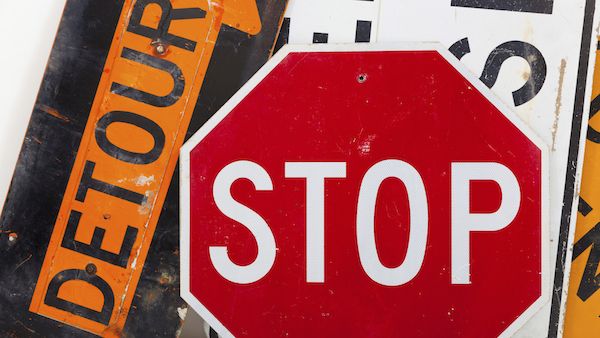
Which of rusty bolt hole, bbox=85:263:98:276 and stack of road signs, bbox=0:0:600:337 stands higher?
stack of road signs, bbox=0:0:600:337

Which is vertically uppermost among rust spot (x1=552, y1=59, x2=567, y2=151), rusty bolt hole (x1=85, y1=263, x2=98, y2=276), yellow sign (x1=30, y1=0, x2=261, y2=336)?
rust spot (x1=552, y1=59, x2=567, y2=151)

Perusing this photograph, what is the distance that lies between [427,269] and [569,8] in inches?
20.9

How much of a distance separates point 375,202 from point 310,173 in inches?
4.8

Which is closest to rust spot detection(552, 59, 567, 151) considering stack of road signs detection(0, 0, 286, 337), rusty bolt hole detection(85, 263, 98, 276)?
stack of road signs detection(0, 0, 286, 337)

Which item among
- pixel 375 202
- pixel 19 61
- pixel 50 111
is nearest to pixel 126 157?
pixel 50 111

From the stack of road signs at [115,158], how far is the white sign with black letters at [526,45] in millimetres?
165

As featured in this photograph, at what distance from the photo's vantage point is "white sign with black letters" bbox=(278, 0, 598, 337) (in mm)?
1015

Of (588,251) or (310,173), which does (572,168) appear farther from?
(310,173)

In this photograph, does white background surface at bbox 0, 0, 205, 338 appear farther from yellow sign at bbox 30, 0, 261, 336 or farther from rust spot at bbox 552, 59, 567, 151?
rust spot at bbox 552, 59, 567, 151

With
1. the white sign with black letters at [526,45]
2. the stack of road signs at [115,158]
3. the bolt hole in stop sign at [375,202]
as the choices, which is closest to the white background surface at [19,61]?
the stack of road signs at [115,158]

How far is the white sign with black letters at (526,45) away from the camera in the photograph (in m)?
1.01

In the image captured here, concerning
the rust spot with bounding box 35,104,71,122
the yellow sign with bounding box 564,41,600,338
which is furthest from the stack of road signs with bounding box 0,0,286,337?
the yellow sign with bounding box 564,41,600,338

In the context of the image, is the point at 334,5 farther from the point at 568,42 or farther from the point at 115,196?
the point at 115,196

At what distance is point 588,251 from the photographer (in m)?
1.06
